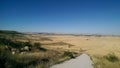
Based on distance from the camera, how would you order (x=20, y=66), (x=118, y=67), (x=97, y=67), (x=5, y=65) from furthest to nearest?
(x=118, y=67) < (x=97, y=67) < (x=20, y=66) < (x=5, y=65)

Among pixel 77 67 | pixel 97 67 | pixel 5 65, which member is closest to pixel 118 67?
pixel 97 67

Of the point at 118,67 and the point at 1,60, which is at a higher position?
the point at 1,60

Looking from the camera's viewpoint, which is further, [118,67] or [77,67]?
[118,67]

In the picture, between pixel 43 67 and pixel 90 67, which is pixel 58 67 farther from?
pixel 90 67

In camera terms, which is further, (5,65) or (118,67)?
(118,67)

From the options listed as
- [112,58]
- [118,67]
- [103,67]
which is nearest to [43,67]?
[103,67]

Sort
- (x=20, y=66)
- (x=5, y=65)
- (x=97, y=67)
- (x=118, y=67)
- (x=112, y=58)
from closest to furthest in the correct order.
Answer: (x=5, y=65) → (x=20, y=66) → (x=97, y=67) → (x=118, y=67) → (x=112, y=58)

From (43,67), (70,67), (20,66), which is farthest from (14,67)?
(70,67)

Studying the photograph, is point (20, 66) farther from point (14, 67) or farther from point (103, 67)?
point (103, 67)

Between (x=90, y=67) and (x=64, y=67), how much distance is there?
2459mm

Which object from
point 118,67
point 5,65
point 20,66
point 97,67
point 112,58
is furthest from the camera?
point 112,58

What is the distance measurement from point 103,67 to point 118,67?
206cm

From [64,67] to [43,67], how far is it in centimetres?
231

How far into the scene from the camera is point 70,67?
16.6 m
